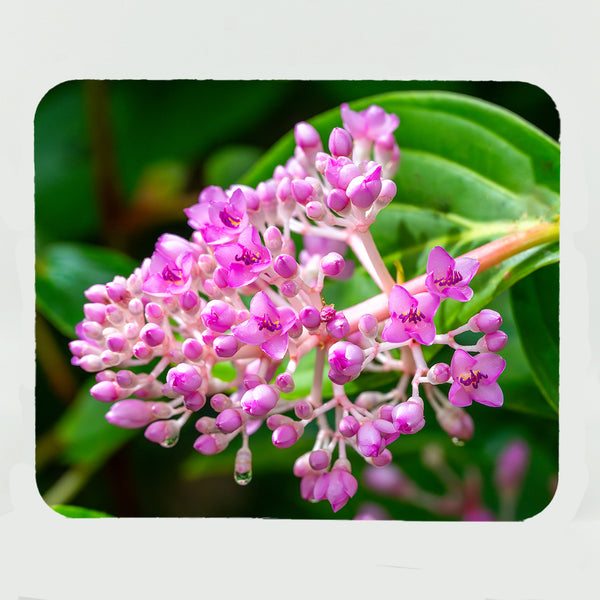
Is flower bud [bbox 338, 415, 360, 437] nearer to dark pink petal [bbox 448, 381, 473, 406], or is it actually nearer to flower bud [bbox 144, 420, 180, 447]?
dark pink petal [bbox 448, 381, 473, 406]

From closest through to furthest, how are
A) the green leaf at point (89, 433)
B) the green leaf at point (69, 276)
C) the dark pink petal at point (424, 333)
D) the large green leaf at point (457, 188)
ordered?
the dark pink petal at point (424, 333), the large green leaf at point (457, 188), the green leaf at point (69, 276), the green leaf at point (89, 433)

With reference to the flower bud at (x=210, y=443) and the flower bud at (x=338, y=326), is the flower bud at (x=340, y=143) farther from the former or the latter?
the flower bud at (x=210, y=443)

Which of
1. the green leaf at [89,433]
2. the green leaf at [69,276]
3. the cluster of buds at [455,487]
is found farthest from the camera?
the cluster of buds at [455,487]

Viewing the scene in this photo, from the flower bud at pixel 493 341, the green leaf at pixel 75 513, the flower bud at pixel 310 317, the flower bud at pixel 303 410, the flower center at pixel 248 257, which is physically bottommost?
the green leaf at pixel 75 513

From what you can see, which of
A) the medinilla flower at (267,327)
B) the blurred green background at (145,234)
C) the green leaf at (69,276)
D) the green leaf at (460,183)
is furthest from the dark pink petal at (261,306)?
the blurred green background at (145,234)

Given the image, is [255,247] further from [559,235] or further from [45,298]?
[45,298]

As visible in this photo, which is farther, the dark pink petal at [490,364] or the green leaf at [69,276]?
the green leaf at [69,276]
